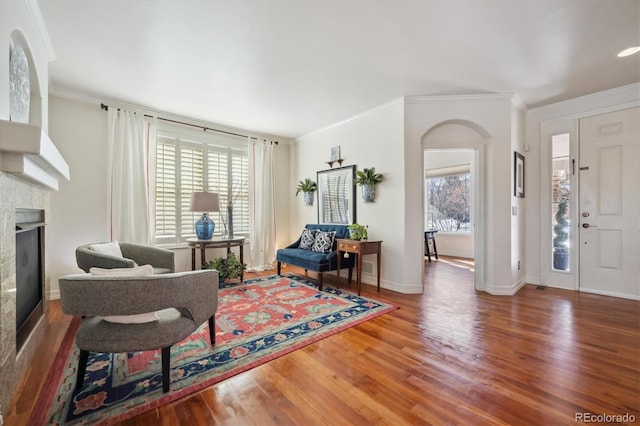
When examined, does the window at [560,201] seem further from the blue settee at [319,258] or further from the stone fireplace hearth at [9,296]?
the stone fireplace hearth at [9,296]

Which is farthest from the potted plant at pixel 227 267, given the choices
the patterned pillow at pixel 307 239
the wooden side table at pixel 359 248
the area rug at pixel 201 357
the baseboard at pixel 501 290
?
the baseboard at pixel 501 290

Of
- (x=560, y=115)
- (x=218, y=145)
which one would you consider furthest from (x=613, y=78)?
(x=218, y=145)

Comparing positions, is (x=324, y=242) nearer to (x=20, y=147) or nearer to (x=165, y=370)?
(x=165, y=370)

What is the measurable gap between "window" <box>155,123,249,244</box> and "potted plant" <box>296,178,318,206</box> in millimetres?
1050

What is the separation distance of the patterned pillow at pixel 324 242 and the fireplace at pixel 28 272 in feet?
10.0

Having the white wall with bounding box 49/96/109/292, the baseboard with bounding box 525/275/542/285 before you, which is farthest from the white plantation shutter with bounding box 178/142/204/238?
the baseboard with bounding box 525/275/542/285

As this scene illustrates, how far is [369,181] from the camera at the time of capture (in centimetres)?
404

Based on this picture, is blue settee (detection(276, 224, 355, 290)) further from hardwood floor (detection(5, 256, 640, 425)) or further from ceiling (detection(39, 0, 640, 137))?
ceiling (detection(39, 0, 640, 137))

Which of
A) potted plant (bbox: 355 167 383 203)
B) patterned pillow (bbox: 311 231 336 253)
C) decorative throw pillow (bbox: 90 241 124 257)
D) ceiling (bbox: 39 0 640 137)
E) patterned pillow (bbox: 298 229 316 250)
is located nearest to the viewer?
ceiling (bbox: 39 0 640 137)

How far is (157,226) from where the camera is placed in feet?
13.8

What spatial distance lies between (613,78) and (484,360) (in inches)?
143

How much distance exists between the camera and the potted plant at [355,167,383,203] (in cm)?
402

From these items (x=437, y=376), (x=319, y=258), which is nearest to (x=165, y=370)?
(x=437, y=376)

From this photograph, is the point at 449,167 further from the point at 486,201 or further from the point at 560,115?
the point at 486,201
